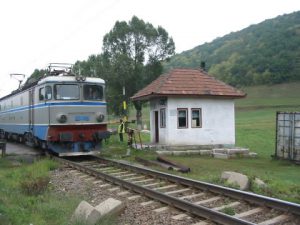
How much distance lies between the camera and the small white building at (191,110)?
19.8 metres

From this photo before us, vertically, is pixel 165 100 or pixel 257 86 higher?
pixel 257 86

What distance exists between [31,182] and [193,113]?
12.1 meters

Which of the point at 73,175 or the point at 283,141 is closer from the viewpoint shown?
the point at 73,175

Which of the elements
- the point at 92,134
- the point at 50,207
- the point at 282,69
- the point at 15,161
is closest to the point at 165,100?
the point at 92,134

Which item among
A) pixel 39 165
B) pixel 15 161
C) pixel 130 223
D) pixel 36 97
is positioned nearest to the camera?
pixel 130 223

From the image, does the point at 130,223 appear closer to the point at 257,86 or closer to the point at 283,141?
the point at 283,141

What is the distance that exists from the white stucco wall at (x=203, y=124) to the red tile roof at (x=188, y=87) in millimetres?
445

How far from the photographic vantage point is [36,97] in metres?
17.1

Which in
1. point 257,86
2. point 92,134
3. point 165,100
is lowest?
point 92,134

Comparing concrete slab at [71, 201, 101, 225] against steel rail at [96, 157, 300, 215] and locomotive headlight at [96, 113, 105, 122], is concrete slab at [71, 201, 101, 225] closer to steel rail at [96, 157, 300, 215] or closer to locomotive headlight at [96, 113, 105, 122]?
steel rail at [96, 157, 300, 215]

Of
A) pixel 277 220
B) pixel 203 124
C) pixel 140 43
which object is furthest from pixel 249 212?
pixel 140 43

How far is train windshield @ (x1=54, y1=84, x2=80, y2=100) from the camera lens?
15.8m

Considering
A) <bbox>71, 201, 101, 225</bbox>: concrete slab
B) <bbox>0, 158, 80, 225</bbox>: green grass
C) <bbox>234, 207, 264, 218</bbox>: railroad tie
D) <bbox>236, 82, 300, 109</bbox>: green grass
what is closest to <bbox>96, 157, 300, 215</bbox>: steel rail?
<bbox>234, 207, 264, 218</bbox>: railroad tie

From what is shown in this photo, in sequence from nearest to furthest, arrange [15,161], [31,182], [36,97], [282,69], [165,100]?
[31,182], [15,161], [36,97], [165,100], [282,69]
